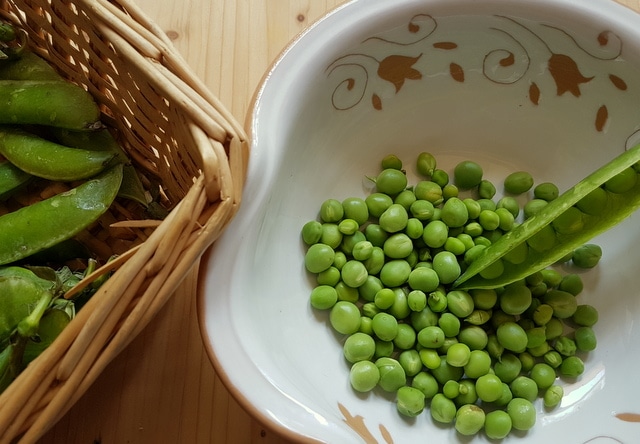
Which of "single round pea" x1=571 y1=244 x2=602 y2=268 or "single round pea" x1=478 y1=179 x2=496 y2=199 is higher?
"single round pea" x1=571 y1=244 x2=602 y2=268

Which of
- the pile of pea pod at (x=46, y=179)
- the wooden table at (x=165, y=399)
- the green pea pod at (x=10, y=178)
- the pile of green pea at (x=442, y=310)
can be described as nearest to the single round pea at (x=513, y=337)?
the pile of green pea at (x=442, y=310)

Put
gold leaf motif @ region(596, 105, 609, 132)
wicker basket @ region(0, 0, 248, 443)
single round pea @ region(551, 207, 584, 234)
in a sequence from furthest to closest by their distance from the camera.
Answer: gold leaf motif @ region(596, 105, 609, 132) → single round pea @ region(551, 207, 584, 234) → wicker basket @ region(0, 0, 248, 443)

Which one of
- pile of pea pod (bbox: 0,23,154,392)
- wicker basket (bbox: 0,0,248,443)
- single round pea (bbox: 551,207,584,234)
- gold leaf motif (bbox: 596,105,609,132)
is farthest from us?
gold leaf motif (bbox: 596,105,609,132)

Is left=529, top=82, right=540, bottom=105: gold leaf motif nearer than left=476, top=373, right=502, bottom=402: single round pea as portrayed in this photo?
No

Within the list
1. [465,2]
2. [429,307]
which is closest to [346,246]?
[429,307]

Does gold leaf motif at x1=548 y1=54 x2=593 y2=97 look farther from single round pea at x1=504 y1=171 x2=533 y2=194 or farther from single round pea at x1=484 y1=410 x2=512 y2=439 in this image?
single round pea at x1=484 y1=410 x2=512 y2=439

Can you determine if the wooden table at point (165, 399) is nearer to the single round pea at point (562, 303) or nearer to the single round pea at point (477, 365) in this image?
the single round pea at point (477, 365)

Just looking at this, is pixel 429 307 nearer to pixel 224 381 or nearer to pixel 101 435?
pixel 224 381

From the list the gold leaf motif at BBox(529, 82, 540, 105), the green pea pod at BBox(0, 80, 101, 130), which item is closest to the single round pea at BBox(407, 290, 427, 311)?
the gold leaf motif at BBox(529, 82, 540, 105)
